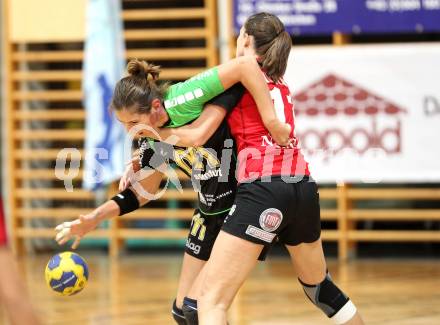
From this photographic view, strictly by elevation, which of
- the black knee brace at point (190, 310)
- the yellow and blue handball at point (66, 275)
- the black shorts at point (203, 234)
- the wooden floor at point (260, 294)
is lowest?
the wooden floor at point (260, 294)

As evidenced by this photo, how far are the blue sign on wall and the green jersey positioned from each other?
619cm

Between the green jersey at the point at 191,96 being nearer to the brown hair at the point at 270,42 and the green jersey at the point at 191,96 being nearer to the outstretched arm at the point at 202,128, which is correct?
the outstretched arm at the point at 202,128

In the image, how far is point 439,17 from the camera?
10391 millimetres

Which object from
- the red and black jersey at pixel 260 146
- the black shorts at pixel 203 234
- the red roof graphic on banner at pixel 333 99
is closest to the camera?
the red and black jersey at pixel 260 146

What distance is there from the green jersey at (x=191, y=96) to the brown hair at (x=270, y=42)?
0.24 metres

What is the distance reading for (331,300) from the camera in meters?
5.01

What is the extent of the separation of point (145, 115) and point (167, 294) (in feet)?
13.0

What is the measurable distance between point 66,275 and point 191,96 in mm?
1136

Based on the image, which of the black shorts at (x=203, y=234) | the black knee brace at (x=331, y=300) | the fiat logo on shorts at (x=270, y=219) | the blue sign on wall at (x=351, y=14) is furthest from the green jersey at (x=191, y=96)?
the blue sign on wall at (x=351, y=14)

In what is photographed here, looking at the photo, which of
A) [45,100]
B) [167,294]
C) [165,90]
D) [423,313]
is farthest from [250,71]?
[45,100]

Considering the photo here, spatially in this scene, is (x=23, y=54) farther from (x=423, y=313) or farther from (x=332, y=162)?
(x=423, y=313)

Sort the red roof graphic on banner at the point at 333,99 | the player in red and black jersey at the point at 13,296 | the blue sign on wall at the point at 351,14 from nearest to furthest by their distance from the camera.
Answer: the player in red and black jersey at the point at 13,296 < the blue sign on wall at the point at 351,14 < the red roof graphic on banner at the point at 333,99

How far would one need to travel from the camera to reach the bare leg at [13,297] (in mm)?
4004

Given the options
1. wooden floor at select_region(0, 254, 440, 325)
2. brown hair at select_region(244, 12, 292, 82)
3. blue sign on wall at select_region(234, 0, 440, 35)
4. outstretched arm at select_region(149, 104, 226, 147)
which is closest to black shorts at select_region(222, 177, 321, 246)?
outstretched arm at select_region(149, 104, 226, 147)
